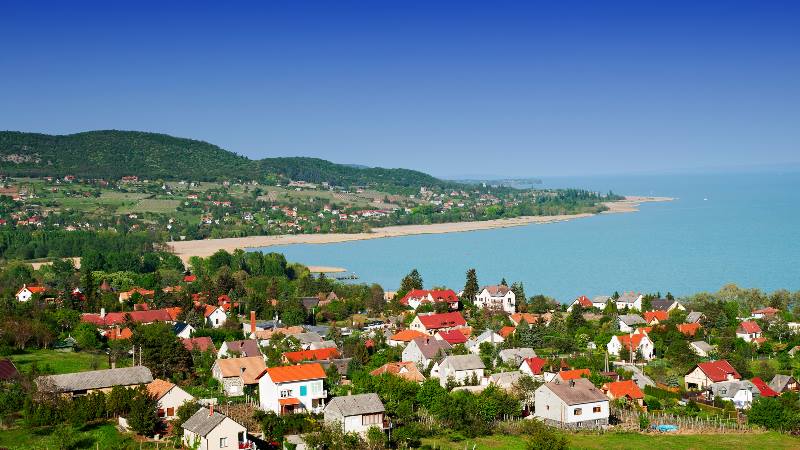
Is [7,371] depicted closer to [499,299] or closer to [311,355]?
[311,355]

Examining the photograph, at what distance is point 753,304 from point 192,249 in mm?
52198

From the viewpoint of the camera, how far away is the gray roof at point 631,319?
35906 millimetres

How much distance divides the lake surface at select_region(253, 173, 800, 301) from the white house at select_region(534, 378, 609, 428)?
83.7ft

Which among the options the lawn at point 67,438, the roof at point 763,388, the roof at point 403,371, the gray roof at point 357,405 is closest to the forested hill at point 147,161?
the roof at point 403,371

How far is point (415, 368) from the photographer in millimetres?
26453

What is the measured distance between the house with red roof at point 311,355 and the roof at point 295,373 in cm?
398

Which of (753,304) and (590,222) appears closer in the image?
(753,304)

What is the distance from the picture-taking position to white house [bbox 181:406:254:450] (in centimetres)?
1789

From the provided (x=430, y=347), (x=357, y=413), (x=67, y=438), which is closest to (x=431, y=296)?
(x=430, y=347)

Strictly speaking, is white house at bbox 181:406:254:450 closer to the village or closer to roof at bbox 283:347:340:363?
the village

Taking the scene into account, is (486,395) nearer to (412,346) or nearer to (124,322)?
(412,346)

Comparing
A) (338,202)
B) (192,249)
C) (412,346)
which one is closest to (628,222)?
(338,202)

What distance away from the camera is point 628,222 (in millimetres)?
108875

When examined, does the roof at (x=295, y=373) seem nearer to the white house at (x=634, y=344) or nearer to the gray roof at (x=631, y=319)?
the white house at (x=634, y=344)
